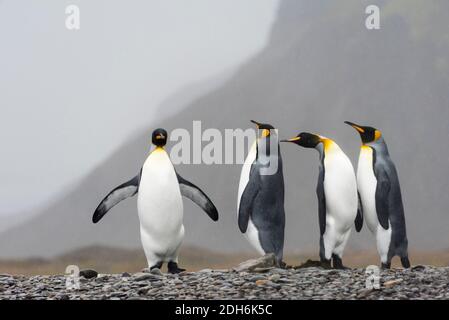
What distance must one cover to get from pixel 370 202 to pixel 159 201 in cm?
124

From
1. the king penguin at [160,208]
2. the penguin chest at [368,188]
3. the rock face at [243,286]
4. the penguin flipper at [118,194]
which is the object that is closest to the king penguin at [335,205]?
the penguin chest at [368,188]

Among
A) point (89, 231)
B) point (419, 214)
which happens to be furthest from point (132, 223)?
point (419, 214)

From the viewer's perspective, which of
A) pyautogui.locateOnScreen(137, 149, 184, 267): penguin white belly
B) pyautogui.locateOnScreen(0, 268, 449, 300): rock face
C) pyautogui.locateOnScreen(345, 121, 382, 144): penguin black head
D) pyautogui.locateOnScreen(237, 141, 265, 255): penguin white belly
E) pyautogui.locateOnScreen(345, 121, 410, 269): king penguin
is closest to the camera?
pyautogui.locateOnScreen(0, 268, 449, 300): rock face

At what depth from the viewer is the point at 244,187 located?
13.6ft

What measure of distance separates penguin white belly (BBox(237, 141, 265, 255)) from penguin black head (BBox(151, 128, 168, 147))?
49 centimetres

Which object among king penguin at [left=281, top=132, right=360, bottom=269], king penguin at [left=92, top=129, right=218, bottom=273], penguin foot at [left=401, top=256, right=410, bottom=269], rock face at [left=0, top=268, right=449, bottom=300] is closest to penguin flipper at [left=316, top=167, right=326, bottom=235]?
king penguin at [left=281, top=132, right=360, bottom=269]

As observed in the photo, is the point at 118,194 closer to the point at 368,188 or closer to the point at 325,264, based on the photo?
the point at 325,264

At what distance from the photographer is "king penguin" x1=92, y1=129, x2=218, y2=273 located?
4016 millimetres

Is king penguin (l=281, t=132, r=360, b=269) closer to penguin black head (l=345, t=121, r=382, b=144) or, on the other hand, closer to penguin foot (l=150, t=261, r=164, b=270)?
penguin black head (l=345, t=121, r=382, b=144)

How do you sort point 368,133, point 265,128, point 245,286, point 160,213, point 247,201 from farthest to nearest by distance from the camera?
point 368,133
point 265,128
point 247,201
point 160,213
point 245,286

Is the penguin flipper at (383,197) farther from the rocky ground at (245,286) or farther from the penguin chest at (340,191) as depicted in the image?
the rocky ground at (245,286)

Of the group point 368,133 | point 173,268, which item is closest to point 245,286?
point 173,268
